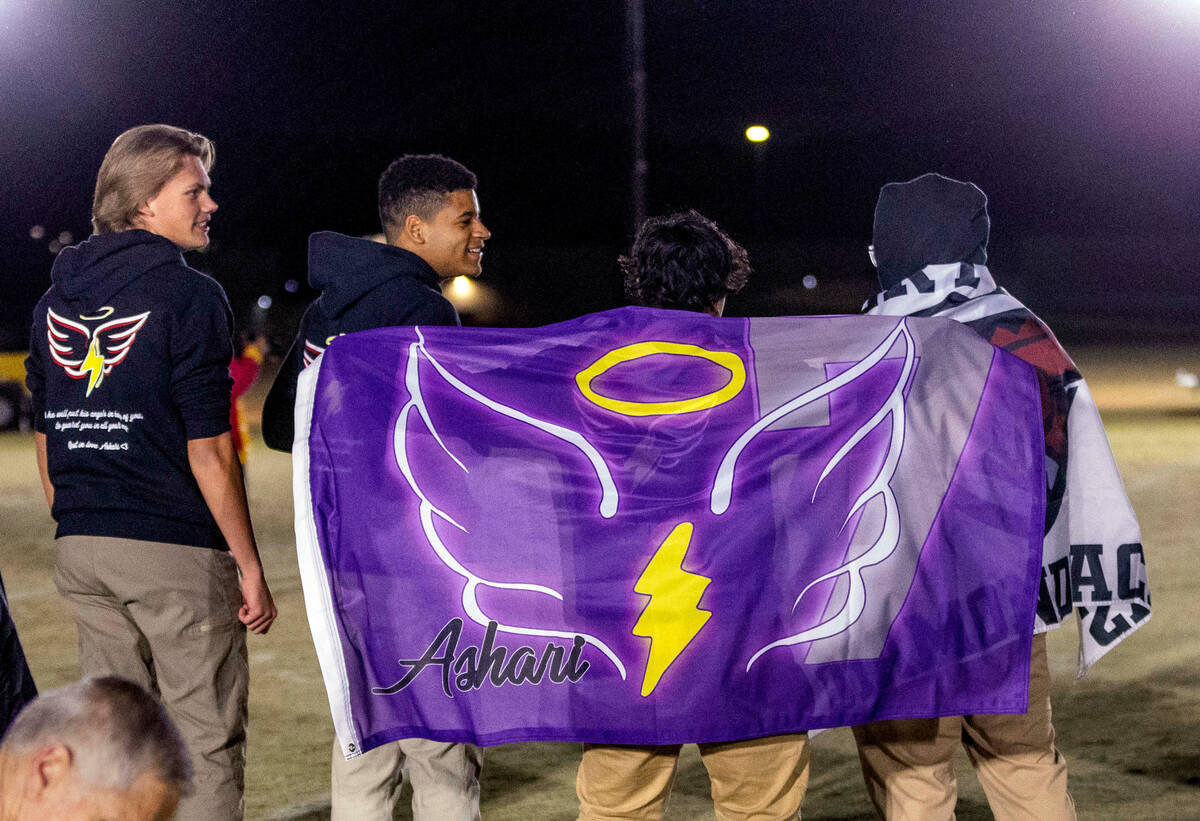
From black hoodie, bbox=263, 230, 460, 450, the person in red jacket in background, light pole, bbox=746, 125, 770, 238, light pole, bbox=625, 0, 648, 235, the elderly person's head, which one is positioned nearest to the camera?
the elderly person's head

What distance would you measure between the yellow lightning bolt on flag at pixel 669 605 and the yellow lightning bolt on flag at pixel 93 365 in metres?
1.24

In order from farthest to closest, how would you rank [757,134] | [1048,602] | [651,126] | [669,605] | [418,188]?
[757,134] → [651,126] → [418,188] → [1048,602] → [669,605]

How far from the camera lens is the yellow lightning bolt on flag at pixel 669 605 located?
8.36ft

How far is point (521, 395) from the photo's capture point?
2654 mm

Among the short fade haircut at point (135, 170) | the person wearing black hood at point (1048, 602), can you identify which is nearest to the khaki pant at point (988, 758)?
the person wearing black hood at point (1048, 602)

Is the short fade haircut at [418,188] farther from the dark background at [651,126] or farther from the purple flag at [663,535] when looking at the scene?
the dark background at [651,126]

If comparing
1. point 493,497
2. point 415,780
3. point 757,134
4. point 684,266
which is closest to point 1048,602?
point 684,266

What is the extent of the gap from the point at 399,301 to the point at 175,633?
0.90m

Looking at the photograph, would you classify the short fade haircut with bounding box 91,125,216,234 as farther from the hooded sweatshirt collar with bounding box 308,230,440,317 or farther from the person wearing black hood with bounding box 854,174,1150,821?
the person wearing black hood with bounding box 854,174,1150,821

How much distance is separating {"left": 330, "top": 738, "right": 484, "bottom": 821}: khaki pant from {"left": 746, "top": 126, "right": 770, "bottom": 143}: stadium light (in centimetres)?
2611

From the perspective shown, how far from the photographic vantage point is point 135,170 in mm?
2730

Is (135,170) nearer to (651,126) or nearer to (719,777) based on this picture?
(719,777)

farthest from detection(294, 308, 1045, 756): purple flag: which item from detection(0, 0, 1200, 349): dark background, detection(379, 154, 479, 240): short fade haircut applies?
detection(0, 0, 1200, 349): dark background

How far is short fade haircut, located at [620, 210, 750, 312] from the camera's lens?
2.67 metres
